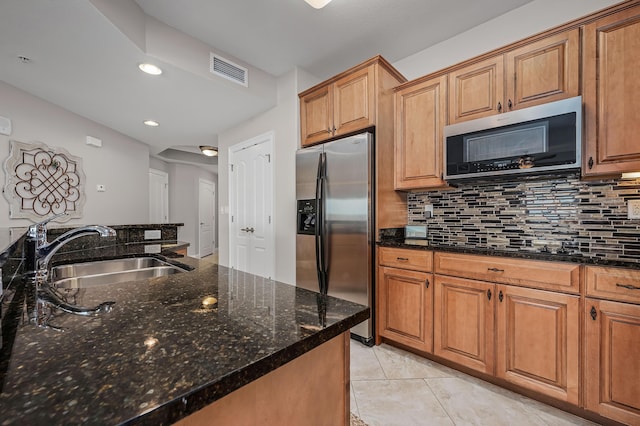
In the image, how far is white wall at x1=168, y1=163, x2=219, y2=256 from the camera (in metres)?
6.63

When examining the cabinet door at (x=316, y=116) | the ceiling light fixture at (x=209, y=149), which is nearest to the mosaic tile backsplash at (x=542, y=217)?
the cabinet door at (x=316, y=116)

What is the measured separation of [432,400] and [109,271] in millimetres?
2082

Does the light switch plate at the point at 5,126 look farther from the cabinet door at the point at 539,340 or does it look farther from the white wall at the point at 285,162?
the cabinet door at the point at 539,340

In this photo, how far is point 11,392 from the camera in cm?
38

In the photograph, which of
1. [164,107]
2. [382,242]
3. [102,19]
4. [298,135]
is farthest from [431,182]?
[164,107]

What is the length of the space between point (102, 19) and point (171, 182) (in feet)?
17.1

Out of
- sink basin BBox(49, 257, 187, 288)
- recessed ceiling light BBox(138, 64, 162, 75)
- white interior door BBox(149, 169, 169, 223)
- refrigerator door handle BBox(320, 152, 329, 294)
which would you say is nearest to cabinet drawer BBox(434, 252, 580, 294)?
refrigerator door handle BBox(320, 152, 329, 294)

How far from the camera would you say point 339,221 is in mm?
2484

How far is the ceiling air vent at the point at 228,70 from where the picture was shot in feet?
8.68

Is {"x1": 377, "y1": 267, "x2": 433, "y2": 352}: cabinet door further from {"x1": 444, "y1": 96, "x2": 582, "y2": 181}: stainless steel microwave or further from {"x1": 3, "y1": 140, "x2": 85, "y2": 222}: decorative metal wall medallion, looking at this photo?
{"x1": 3, "y1": 140, "x2": 85, "y2": 222}: decorative metal wall medallion

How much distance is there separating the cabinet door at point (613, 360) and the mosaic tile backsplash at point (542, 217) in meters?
0.47

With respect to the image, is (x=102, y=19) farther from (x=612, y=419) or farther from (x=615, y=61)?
(x=612, y=419)

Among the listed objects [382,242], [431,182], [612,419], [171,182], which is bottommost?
[612,419]

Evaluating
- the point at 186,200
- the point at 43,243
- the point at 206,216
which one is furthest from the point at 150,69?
the point at 206,216
